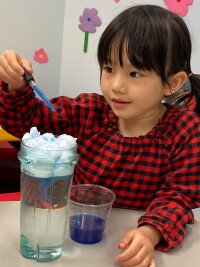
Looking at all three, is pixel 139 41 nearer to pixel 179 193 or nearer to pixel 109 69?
pixel 109 69

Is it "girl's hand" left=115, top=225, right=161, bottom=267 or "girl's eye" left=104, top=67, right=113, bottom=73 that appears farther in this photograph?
"girl's eye" left=104, top=67, right=113, bottom=73

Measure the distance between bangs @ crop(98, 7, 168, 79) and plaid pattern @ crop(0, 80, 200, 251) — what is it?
0.16 metres

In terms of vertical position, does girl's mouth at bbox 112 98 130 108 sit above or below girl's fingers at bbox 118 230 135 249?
above

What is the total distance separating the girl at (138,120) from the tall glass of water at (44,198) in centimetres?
16

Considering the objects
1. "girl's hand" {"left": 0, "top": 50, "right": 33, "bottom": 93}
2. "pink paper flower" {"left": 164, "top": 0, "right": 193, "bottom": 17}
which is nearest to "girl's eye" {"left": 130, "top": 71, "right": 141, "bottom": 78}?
"girl's hand" {"left": 0, "top": 50, "right": 33, "bottom": 93}

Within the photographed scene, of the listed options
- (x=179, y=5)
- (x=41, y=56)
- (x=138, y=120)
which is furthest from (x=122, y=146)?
(x=41, y=56)

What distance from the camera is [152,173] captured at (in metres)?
0.87

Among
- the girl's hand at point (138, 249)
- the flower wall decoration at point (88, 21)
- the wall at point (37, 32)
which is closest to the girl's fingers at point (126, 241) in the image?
the girl's hand at point (138, 249)

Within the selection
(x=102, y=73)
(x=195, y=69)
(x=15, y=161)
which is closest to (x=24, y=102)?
(x=102, y=73)

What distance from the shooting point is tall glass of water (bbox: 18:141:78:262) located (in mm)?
521

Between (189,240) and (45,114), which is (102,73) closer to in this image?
(45,114)

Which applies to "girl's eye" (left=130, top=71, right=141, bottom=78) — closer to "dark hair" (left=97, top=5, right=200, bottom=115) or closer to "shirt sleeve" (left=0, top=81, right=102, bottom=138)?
"dark hair" (left=97, top=5, right=200, bottom=115)

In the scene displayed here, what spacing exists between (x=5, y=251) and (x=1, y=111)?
0.39 meters

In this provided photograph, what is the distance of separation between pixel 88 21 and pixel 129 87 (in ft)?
6.13
